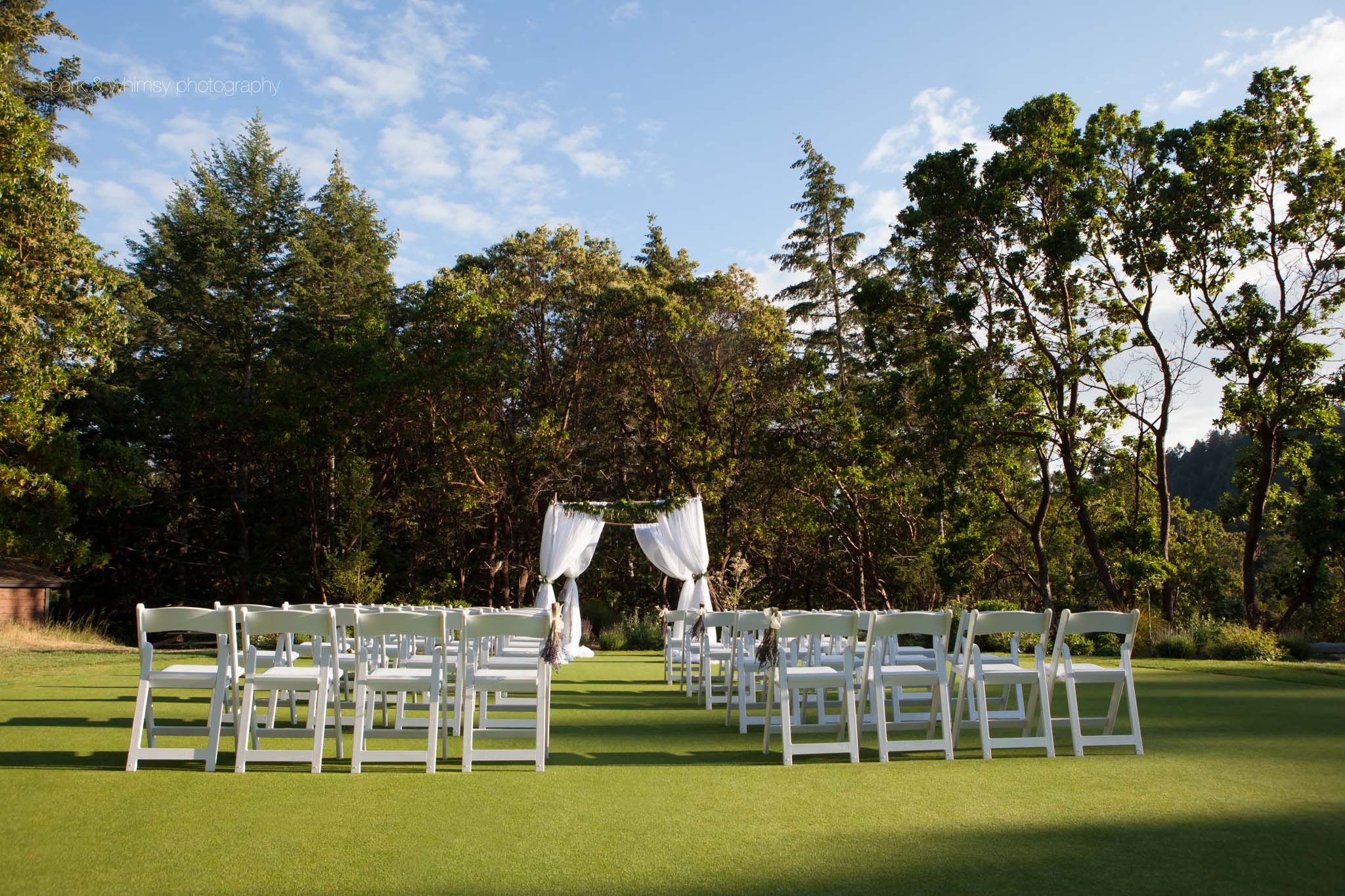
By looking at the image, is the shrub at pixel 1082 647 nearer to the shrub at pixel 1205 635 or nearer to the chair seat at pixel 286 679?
the shrub at pixel 1205 635

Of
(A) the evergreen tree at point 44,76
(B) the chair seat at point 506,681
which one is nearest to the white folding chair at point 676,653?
(B) the chair seat at point 506,681

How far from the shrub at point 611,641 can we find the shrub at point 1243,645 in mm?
9469

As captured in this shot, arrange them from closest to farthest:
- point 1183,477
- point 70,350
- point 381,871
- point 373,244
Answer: point 381,871, point 70,350, point 373,244, point 1183,477

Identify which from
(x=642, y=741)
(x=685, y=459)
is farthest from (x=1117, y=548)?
(x=642, y=741)

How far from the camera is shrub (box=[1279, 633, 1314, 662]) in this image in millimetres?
13656

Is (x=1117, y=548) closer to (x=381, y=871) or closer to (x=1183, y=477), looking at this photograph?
(x=381, y=871)

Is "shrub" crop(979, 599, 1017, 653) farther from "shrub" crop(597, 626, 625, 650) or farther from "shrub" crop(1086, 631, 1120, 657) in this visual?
"shrub" crop(597, 626, 625, 650)

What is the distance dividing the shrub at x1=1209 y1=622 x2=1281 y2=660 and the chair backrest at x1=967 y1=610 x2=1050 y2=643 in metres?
9.45

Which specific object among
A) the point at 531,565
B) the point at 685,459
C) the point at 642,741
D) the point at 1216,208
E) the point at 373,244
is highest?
the point at 373,244

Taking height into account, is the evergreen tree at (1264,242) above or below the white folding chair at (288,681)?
above

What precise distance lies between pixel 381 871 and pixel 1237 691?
8646 mm

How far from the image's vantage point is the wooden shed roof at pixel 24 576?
18.6 m

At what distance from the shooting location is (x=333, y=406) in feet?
71.8

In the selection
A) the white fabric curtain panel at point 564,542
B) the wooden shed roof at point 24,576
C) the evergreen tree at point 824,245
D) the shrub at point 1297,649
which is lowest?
the shrub at point 1297,649
